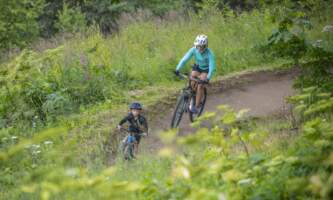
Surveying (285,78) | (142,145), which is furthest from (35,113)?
(285,78)

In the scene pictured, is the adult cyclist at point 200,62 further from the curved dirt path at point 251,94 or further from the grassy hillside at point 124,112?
the grassy hillside at point 124,112

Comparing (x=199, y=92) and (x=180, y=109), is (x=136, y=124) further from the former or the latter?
(x=199, y=92)

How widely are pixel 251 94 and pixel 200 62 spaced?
3.13 meters

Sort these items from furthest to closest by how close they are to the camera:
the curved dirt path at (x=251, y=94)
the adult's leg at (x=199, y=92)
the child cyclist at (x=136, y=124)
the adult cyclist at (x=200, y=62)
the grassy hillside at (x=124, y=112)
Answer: the curved dirt path at (x=251, y=94), the adult's leg at (x=199, y=92), the adult cyclist at (x=200, y=62), the child cyclist at (x=136, y=124), the grassy hillside at (x=124, y=112)

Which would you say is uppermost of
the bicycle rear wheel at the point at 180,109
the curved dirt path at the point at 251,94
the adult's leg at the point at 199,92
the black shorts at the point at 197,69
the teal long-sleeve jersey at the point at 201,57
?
the teal long-sleeve jersey at the point at 201,57

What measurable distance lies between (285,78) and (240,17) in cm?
377

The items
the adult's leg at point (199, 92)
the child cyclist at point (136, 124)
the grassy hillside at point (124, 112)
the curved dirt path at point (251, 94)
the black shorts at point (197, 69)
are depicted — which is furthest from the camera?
the curved dirt path at point (251, 94)

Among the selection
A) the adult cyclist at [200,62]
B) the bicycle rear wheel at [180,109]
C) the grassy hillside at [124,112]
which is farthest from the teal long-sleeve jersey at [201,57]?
the grassy hillside at [124,112]

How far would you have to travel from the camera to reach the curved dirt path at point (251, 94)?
1325cm

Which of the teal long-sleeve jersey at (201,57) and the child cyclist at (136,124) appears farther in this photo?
the teal long-sleeve jersey at (201,57)

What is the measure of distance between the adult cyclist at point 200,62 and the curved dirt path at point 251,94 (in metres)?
0.93

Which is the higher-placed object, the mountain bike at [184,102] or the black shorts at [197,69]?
the black shorts at [197,69]

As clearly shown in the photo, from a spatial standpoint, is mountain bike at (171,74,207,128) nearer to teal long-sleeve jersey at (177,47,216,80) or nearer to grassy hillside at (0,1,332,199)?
teal long-sleeve jersey at (177,47,216,80)

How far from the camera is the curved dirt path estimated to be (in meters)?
13.2
